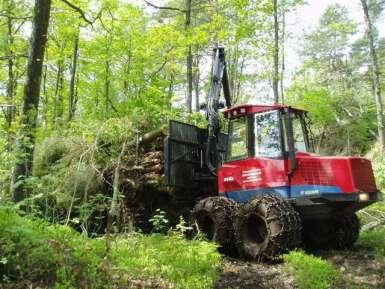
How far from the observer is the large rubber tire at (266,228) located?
8336mm

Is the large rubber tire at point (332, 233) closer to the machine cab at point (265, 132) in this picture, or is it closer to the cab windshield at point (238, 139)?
the machine cab at point (265, 132)

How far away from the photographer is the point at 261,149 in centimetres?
941

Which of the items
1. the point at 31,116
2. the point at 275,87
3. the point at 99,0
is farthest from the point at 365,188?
the point at 275,87

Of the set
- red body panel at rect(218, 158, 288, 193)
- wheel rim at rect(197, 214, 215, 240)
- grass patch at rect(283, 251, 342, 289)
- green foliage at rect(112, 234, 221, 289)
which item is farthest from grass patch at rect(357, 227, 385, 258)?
green foliage at rect(112, 234, 221, 289)

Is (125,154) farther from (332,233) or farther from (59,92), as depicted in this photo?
(59,92)

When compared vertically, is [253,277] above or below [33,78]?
below

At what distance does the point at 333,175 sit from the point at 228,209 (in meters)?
2.20

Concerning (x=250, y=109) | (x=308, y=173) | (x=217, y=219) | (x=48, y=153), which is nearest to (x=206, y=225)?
(x=217, y=219)

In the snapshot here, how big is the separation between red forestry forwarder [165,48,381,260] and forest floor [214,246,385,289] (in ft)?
1.90

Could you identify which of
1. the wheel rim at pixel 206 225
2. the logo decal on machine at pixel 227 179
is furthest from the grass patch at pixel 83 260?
the logo decal on machine at pixel 227 179

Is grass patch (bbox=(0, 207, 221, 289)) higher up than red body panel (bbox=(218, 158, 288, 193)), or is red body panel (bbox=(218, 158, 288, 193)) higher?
red body panel (bbox=(218, 158, 288, 193))

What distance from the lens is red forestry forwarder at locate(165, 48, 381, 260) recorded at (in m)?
8.55

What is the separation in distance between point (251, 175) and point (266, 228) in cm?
121

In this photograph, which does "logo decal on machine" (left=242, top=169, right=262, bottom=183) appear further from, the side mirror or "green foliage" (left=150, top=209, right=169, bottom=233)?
"green foliage" (left=150, top=209, right=169, bottom=233)
